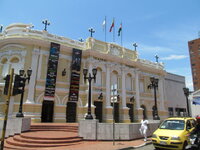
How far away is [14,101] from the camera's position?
18562 mm

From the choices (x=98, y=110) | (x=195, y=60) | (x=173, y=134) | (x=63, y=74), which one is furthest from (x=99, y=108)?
(x=195, y=60)

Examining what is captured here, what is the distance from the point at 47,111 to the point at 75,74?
5.79 meters

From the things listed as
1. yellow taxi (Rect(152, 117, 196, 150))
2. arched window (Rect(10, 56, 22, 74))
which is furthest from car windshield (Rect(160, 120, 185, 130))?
arched window (Rect(10, 56, 22, 74))

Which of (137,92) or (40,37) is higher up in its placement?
(40,37)

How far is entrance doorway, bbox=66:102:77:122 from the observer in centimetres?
2114

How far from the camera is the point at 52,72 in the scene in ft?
67.7

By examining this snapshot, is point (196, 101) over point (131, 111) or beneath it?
over

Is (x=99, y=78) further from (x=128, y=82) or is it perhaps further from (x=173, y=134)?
(x=173, y=134)

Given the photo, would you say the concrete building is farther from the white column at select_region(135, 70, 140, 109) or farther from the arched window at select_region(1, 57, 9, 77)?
the arched window at select_region(1, 57, 9, 77)

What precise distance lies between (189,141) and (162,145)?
5.38 ft

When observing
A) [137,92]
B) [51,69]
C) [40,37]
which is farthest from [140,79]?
[40,37]

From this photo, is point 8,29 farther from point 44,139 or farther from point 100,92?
point 44,139

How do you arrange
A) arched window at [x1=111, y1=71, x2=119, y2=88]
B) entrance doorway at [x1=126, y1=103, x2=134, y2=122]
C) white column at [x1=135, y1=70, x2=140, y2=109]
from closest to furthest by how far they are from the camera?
arched window at [x1=111, y1=71, x2=119, y2=88]
entrance doorway at [x1=126, y1=103, x2=134, y2=122]
white column at [x1=135, y1=70, x2=140, y2=109]

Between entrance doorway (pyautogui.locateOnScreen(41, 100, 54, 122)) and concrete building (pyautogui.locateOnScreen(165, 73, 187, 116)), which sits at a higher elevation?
concrete building (pyautogui.locateOnScreen(165, 73, 187, 116))
